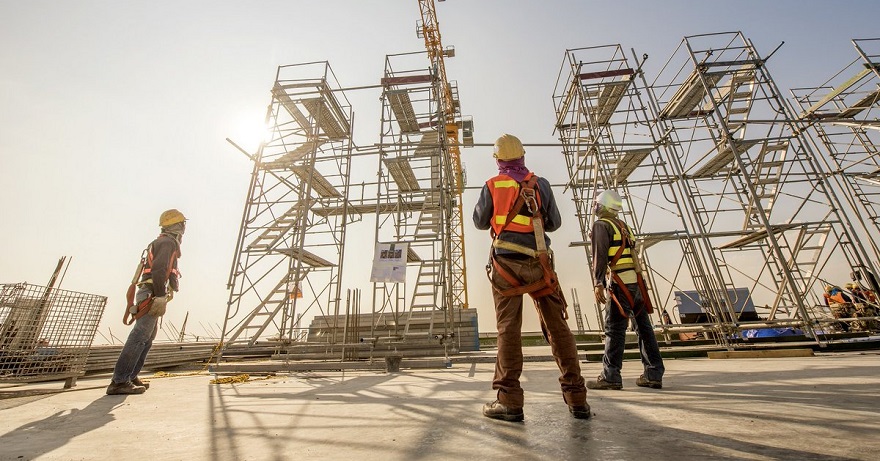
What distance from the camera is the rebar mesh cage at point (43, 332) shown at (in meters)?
4.90

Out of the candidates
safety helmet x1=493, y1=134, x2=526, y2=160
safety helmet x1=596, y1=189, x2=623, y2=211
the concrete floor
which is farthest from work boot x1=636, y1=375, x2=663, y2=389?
safety helmet x1=493, y1=134, x2=526, y2=160

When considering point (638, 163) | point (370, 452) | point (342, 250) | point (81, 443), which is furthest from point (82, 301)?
point (638, 163)

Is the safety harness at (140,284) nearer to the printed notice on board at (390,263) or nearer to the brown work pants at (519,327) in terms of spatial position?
the printed notice on board at (390,263)

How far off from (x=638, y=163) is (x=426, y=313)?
8.27 metres

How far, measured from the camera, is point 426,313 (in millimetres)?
11359

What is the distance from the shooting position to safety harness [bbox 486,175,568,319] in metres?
2.62

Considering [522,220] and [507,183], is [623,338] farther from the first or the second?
[507,183]

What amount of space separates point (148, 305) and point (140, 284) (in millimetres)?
365

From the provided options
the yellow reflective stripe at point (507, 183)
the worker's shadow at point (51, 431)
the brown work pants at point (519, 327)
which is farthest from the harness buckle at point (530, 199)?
the worker's shadow at point (51, 431)

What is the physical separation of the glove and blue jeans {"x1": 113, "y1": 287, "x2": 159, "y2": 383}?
0.28ft

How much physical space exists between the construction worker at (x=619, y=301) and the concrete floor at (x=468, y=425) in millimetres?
218

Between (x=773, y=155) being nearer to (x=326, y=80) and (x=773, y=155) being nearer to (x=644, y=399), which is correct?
(x=644, y=399)

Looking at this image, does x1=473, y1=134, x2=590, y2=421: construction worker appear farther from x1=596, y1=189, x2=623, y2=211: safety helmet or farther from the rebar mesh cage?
the rebar mesh cage

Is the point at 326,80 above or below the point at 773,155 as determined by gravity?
above
